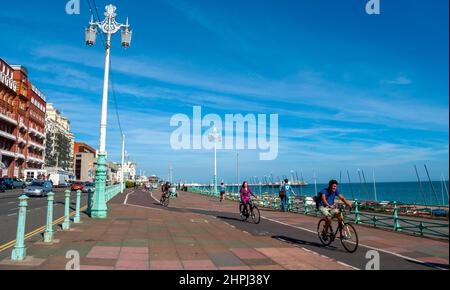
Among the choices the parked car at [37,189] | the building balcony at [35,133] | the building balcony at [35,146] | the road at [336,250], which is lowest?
the road at [336,250]

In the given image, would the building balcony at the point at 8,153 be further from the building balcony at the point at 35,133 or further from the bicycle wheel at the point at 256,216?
the bicycle wheel at the point at 256,216

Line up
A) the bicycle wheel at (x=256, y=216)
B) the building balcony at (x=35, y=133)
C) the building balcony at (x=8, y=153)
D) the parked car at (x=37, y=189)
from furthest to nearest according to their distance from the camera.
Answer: the building balcony at (x=35, y=133) → the building balcony at (x=8, y=153) → the parked car at (x=37, y=189) → the bicycle wheel at (x=256, y=216)

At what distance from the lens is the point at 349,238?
31.4ft

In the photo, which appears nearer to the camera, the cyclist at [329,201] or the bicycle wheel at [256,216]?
the cyclist at [329,201]

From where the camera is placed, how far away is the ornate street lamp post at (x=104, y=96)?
635 inches

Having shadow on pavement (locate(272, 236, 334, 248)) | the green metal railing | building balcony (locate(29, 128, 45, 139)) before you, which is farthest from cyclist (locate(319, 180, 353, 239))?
building balcony (locate(29, 128, 45, 139))

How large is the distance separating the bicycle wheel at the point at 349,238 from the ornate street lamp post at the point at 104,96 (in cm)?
1016

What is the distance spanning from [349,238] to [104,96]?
1161 cm

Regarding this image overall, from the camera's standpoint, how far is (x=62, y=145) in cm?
12431

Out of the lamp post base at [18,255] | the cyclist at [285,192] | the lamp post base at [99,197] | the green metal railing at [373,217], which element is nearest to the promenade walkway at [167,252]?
the lamp post base at [18,255]

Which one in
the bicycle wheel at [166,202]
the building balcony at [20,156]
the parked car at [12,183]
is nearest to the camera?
the bicycle wheel at [166,202]

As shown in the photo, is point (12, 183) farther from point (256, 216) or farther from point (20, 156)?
point (256, 216)

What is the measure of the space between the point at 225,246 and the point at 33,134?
89.9m
